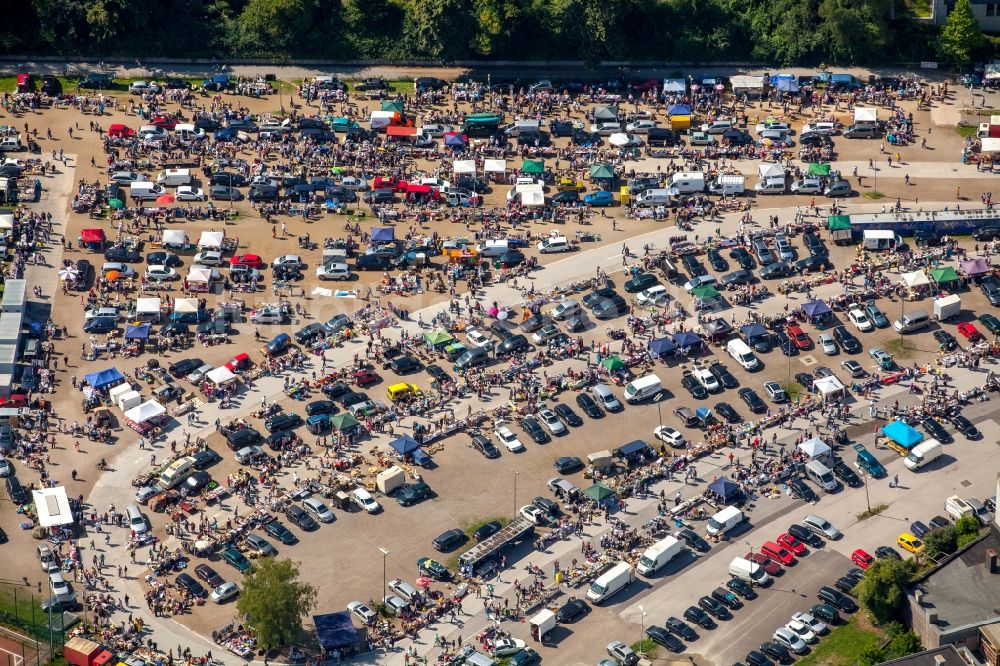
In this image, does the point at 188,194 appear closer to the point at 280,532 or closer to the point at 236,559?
the point at 280,532

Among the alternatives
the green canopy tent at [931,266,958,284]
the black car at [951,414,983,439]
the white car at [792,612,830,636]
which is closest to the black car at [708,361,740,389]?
the black car at [951,414,983,439]

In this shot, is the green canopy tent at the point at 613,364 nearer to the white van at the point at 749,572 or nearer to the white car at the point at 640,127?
the white van at the point at 749,572

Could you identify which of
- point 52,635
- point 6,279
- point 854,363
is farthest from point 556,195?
point 52,635

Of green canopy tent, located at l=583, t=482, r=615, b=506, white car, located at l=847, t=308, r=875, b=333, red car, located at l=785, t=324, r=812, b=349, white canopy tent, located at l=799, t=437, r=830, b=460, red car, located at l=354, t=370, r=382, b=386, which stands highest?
white car, located at l=847, t=308, r=875, b=333

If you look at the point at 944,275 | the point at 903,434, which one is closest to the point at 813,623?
the point at 903,434

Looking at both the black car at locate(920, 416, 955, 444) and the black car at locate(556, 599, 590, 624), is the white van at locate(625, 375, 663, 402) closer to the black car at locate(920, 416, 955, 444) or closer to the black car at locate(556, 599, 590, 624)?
the black car at locate(920, 416, 955, 444)

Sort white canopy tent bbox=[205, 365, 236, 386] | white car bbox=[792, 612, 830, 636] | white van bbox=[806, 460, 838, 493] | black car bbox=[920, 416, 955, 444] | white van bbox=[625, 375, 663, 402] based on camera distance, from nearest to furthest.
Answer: white car bbox=[792, 612, 830, 636] < white van bbox=[806, 460, 838, 493] < black car bbox=[920, 416, 955, 444] < white van bbox=[625, 375, 663, 402] < white canopy tent bbox=[205, 365, 236, 386]

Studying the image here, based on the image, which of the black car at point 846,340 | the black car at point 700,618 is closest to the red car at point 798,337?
the black car at point 846,340
